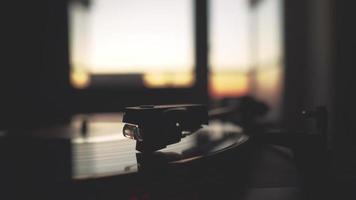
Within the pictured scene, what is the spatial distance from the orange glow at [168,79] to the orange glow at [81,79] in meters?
0.60

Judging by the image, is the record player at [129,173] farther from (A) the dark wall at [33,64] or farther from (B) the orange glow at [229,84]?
(A) the dark wall at [33,64]

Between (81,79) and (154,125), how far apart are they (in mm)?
2474

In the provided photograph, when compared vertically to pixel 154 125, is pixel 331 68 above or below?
above

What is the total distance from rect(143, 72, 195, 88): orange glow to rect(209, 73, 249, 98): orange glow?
22cm

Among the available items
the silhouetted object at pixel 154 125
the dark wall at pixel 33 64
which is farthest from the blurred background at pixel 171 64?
the silhouetted object at pixel 154 125

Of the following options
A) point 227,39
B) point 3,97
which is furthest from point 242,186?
point 3,97

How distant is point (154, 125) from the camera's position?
0.58 m

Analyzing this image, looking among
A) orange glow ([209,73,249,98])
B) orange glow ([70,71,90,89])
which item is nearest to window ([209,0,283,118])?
orange glow ([209,73,249,98])

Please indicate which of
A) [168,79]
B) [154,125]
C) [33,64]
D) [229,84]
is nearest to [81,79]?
[33,64]

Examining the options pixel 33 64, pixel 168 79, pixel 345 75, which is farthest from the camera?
pixel 168 79

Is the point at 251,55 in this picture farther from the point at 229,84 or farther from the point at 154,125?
the point at 154,125

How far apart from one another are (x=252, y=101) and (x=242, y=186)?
49cm

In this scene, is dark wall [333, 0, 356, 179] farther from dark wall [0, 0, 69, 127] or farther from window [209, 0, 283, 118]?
dark wall [0, 0, 69, 127]

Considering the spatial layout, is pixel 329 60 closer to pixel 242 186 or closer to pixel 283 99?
pixel 283 99
